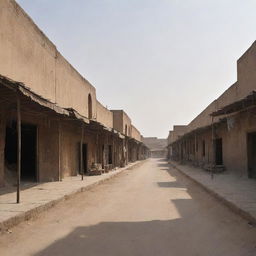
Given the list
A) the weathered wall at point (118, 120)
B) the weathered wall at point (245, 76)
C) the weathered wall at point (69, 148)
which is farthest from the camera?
the weathered wall at point (118, 120)

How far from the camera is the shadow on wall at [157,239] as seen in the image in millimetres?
5195

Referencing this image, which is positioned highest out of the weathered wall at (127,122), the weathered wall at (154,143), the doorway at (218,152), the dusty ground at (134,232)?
the weathered wall at (127,122)

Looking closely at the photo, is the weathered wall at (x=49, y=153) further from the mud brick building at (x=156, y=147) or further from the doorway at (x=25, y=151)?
the mud brick building at (x=156, y=147)

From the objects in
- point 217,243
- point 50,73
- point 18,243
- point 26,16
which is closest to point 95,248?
point 18,243

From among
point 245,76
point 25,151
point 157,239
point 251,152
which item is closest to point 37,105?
point 157,239

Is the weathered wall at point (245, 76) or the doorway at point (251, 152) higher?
the weathered wall at point (245, 76)

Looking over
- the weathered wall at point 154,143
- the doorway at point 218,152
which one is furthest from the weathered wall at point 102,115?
the weathered wall at point 154,143

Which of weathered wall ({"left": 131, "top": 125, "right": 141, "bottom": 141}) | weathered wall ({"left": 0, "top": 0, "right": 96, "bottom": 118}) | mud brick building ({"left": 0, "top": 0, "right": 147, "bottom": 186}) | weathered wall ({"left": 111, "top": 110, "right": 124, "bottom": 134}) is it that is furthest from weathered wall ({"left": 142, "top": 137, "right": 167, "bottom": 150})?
weathered wall ({"left": 0, "top": 0, "right": 96, "bottom": 118})

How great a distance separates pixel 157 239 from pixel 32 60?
9796mm

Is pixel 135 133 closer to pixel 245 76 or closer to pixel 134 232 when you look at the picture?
pixel 245 76

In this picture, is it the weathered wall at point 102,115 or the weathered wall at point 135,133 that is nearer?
the weathered wall at point 102,115

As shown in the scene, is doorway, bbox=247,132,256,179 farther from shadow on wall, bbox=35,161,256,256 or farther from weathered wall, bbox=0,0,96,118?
weathered wall, bbox=0,0,96,118

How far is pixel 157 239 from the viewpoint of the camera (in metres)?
5.91

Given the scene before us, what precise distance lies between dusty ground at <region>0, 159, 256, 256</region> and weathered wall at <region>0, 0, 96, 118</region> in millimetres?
5192
